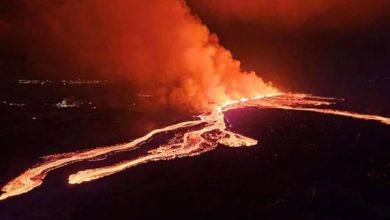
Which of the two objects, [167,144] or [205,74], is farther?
[205,74]

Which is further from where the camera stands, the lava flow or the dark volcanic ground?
the lava flow

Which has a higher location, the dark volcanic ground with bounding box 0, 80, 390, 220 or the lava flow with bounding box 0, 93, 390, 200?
the lava flow with bounding box 0, 93, 390, 200

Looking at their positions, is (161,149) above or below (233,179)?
above

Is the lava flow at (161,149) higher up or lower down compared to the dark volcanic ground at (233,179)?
higher up

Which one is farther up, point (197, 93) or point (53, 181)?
point (197, 93)

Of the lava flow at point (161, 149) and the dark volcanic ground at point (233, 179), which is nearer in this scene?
the dark volcanic ground at point (233, 179)

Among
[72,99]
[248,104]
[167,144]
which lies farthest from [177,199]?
[72,99]

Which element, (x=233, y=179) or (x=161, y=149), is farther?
(x=161, y=149)

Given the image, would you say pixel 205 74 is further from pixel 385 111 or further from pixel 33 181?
pixel 33 181
